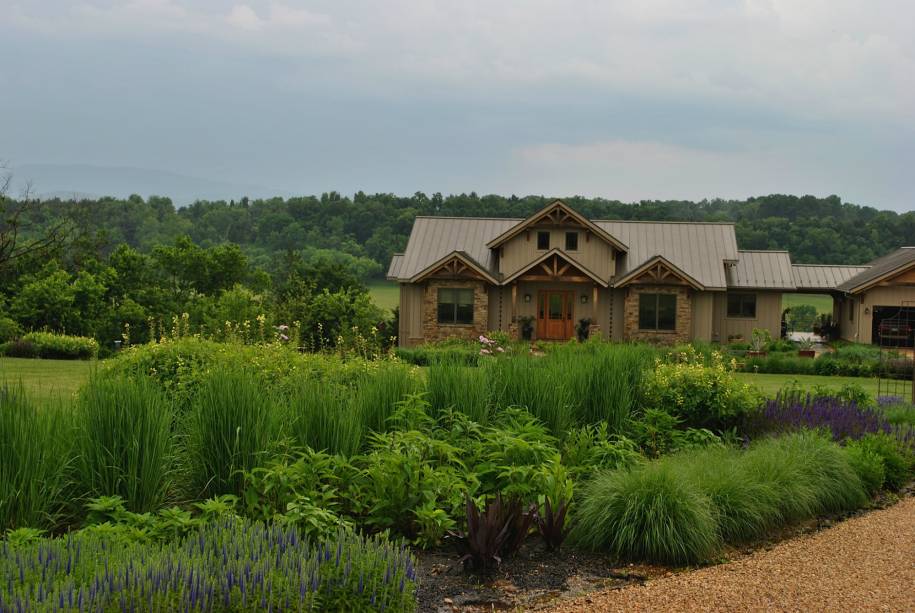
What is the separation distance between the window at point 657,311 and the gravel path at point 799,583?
24.9 m

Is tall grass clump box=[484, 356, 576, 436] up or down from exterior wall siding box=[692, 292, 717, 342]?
down

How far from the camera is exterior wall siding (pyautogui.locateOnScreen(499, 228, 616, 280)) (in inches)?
1276

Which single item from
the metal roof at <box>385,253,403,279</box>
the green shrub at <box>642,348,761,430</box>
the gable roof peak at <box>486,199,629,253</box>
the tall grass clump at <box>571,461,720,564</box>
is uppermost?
the gable roof peak at <box>486,199,629,253</box>

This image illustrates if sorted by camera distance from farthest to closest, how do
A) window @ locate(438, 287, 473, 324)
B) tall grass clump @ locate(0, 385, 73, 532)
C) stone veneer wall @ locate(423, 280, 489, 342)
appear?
window @ locate(438, 287, 473, 324)
stone veneer wall @ locate(423, 280, 489, 342)
tall grass clump @ locate(0, 385, 73, 532)

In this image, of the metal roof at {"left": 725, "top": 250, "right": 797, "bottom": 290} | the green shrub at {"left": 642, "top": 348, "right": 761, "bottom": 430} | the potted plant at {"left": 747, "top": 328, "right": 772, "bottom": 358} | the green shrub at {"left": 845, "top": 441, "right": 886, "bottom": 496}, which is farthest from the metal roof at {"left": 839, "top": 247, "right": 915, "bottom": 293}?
the green shrub at {"left": 845, "top": 441, "right": 886, "bottom": 496}

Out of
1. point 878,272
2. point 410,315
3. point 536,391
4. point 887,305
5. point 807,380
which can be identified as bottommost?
point 807,380

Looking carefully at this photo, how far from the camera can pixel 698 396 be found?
1027 cm

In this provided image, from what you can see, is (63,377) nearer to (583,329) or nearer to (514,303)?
(514,303)

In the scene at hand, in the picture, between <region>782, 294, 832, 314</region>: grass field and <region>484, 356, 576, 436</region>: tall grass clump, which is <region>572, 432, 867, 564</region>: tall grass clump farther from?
<region>782, 294, 832, 314</region>: grass field

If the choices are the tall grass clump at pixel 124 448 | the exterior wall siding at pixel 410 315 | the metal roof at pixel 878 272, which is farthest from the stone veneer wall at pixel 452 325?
the tall grass clump at pixel 124 448

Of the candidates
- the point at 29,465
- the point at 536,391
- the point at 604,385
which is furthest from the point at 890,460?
the point at 29,465

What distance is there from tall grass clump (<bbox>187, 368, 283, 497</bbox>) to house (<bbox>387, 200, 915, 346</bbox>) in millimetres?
24685

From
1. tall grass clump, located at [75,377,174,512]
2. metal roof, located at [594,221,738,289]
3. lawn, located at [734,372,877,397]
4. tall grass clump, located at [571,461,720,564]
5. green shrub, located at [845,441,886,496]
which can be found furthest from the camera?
metal roof, located at [594,221,738,289]

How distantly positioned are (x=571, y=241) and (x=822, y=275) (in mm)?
12419
